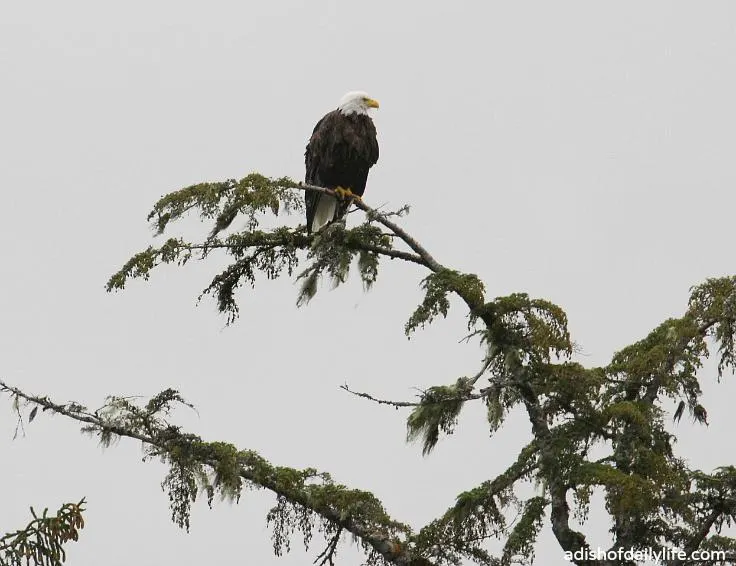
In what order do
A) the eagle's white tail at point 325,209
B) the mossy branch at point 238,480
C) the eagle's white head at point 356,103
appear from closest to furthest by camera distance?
the mossy branch at point 238,480 < the eagle's white tail at point 325,209 < the eagle's white head at point 356,103

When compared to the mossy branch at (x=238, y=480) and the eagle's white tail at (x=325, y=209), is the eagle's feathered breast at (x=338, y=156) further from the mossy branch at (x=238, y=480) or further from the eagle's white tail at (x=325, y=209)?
the mossy branch at (x=238, y=480)

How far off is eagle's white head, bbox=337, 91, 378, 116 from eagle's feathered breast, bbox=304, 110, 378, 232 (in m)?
0.06

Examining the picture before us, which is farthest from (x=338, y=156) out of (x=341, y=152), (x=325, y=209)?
(x=325, y=209)

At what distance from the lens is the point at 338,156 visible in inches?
505

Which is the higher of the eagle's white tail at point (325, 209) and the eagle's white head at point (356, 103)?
the eagle's white head at point (356, 103)

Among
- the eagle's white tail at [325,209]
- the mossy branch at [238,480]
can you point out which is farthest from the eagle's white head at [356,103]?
the mossy branch at [238,480]

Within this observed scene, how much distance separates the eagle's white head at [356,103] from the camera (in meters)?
13.3

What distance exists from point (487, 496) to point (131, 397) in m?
2.55

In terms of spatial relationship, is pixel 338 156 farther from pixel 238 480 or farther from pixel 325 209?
pixel 238 480

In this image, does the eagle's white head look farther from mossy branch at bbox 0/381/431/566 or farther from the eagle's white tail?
mossy branch at bbox 0/381/431/566

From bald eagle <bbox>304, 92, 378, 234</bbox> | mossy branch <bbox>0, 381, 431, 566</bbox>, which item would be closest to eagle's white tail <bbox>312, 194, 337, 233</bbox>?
bald eagle <bbox>304, 92, 378, 234</bbox>

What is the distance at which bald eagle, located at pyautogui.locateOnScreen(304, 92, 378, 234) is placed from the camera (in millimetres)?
12828

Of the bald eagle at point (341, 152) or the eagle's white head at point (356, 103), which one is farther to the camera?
the eagle's white head at point (356, 103)

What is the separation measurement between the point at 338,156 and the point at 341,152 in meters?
0.05
